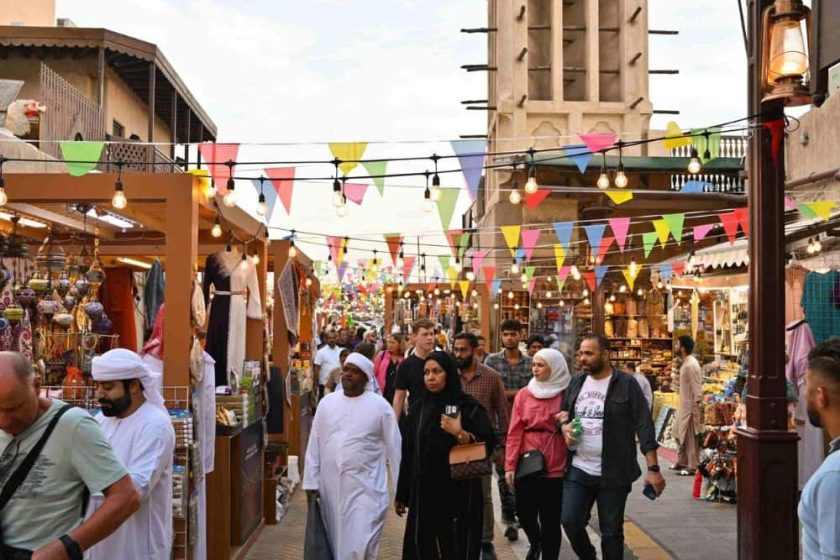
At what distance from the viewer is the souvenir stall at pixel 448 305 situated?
25.5m

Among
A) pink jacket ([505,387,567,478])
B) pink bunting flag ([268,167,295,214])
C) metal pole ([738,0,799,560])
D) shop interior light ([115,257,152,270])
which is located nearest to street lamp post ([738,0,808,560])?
metal pole ([738,0,799,560])

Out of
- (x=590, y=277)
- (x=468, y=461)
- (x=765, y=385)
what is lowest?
(x=468, y=461)

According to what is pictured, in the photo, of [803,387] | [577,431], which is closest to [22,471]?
[577,431]

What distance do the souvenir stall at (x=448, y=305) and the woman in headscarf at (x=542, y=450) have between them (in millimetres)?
17228

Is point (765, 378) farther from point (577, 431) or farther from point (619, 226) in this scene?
point (619, 226)

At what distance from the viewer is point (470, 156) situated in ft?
30.6

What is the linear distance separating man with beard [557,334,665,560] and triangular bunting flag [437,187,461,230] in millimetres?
5067

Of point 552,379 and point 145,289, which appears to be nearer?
point 552,379

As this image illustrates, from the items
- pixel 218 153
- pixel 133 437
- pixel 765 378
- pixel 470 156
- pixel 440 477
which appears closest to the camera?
pixel 133 437

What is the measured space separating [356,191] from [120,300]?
3.85 metres

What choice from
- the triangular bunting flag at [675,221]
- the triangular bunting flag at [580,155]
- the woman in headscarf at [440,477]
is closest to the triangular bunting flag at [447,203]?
the triangular bunting flag at [580,155]

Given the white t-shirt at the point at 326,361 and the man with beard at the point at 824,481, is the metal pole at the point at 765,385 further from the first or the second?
the white t-shirt at the point at 326,361

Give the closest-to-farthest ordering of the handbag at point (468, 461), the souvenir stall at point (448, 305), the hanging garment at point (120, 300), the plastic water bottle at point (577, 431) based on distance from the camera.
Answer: the handbag at point (468, 461)
the plastic water bottle at point (577, 431)
the hanging garment at point (120, 300)
the souvenir stall at point (448, 305)

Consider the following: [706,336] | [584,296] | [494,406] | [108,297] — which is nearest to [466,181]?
[494,406]
